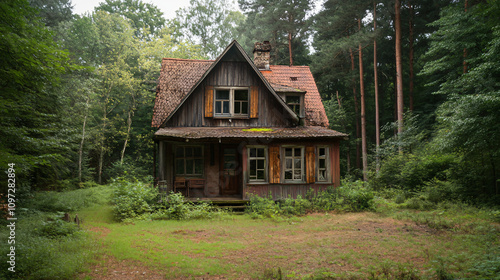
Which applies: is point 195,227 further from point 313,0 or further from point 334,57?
point 313,0

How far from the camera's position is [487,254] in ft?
20.1

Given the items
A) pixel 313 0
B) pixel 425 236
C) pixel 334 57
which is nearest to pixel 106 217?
pixel 425 236

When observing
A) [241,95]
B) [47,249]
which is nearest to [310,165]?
[241,95]

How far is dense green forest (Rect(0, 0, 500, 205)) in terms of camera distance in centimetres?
959

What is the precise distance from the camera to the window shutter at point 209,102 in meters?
14.2

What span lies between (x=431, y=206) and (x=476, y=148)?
9.77 ft

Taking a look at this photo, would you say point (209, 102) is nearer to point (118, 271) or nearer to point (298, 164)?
point (298, 164)

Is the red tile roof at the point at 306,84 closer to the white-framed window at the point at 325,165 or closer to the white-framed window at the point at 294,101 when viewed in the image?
the white-framed window at the point at 294,101

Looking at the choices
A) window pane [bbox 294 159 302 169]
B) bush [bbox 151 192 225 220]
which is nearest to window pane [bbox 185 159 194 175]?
bush [bbox 151 192 225 220]

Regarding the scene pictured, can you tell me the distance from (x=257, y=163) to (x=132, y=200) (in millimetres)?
5525

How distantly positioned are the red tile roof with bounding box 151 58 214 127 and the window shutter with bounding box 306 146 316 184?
686 centimetres

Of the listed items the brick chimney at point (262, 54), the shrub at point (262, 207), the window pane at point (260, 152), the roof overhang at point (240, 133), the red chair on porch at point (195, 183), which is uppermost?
the brick chimney at point (262, 54)

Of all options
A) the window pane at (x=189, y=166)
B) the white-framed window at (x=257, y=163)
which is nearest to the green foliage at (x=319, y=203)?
the white-framed window at (x=257, y=163)

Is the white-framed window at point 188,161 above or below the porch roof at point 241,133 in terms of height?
below
